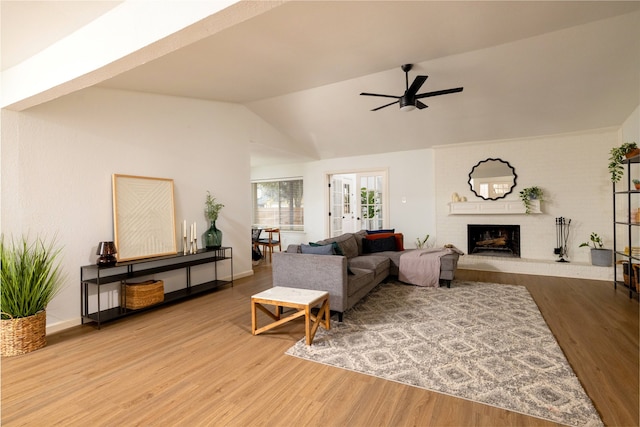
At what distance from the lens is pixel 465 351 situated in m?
2.60

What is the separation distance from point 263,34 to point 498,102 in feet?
12.6

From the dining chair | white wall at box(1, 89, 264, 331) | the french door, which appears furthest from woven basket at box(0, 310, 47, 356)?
the french door

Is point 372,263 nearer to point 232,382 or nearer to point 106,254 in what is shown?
point 232,382

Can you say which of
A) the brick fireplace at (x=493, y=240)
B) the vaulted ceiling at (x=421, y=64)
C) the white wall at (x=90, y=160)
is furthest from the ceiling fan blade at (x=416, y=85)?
the brick fireplace at (x=493, y=240)

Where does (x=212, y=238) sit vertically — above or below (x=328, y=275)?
above

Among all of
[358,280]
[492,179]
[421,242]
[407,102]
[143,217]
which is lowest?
[358,280]

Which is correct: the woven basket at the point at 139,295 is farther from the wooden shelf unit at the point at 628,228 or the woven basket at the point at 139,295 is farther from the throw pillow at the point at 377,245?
the wooden shelf unit at the point at 628,228

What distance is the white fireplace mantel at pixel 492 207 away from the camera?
569 cm

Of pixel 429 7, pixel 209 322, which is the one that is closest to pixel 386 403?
pixel 209 322

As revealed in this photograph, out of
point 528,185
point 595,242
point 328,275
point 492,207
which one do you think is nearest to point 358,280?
point 328,275

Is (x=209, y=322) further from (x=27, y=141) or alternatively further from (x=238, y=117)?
(x=238, y=117)

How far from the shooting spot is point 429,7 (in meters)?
2.74

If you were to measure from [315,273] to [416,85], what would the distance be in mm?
2508

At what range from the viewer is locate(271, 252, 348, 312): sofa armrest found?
3205mm
